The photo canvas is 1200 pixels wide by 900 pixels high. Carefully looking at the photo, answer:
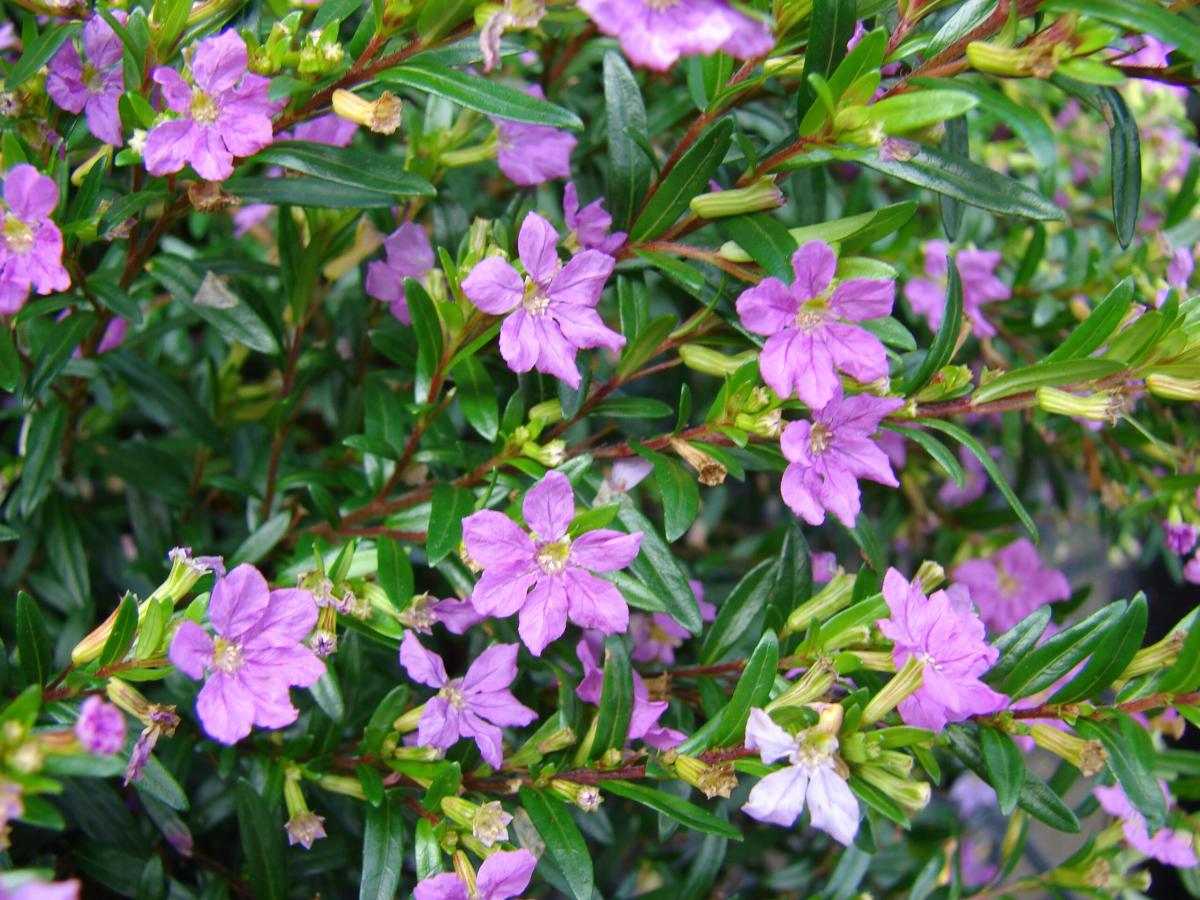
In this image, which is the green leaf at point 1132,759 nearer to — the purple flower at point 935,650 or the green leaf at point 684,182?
the purple flower at point 935,650

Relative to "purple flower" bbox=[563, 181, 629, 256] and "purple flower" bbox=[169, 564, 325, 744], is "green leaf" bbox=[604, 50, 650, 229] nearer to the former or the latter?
"purple flower" bbox=[563, 181, 629, 256]

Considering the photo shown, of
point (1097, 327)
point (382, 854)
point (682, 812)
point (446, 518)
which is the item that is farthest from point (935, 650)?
point (382, 854)

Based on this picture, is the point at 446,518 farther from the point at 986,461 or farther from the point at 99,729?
the point at 986,461

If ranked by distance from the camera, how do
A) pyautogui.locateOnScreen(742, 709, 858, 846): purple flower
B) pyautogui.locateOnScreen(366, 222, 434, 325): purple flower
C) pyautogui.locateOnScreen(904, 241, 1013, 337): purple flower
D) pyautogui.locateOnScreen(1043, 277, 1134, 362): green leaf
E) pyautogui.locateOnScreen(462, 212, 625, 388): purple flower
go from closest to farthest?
1. pyautogui.locateOnScreen(742, 709, 858, 846): purple flower
2. pyautogui.locateOnScreen(462, 212, 625, 388): purple flower
3. pyautogui.locateOnScreen(1043, 277, 1134, 362): green leaf
4. pyautogui.locateOnScreen(366, 222, 434, 325): purple flower
5. pyautogui.locateOnScreen(904, 241, 1013, 337): purple flower

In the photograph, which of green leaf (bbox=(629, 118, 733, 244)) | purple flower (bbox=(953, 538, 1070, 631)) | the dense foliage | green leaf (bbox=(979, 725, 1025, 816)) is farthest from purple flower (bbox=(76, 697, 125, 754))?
purple flower (bbox=(953, 538, 1070, 631))

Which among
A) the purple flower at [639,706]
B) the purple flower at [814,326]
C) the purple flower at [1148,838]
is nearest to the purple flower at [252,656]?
the purple flower at [639,706]
